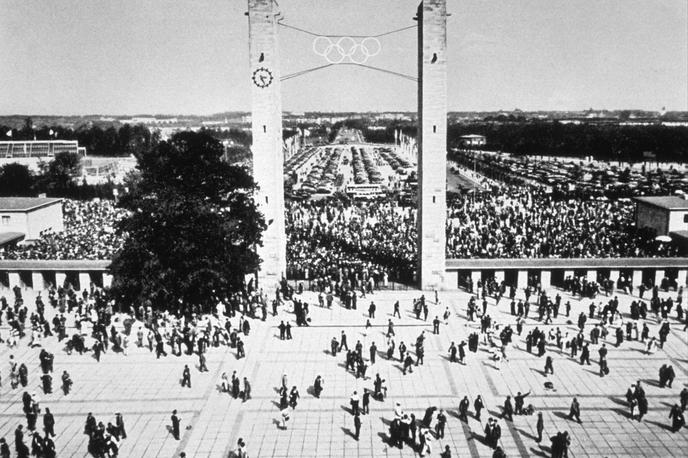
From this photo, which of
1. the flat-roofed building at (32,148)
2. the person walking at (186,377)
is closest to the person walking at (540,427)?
the person walking at (186,377)

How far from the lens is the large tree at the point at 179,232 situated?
27.5 m

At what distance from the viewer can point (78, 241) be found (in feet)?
150

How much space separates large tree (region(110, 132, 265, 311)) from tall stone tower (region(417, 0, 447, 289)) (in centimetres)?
1106

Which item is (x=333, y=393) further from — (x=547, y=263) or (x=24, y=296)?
(x=24, y=296)

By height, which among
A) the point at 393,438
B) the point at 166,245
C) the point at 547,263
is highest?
the point at 166,245

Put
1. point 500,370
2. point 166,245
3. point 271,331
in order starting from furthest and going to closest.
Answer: point 271,331
point 166,245
point 500,370

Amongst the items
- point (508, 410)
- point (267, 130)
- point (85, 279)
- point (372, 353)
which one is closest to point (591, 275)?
point (372, 353)

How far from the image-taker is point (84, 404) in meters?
22.5

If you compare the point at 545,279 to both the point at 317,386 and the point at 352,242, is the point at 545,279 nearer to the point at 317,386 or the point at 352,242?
the point at 352,242

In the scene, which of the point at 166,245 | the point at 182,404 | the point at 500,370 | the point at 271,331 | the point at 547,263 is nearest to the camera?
the point at 182,404

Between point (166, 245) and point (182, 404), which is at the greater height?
point (166, 245)

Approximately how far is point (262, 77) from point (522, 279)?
753 inches

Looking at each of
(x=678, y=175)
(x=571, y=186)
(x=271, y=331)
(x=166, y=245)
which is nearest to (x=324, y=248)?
(x=271, y=331)

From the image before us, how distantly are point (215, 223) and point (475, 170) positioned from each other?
83.2 m
